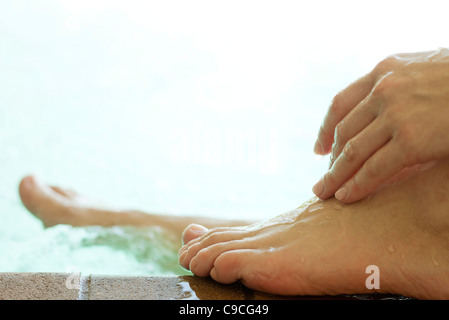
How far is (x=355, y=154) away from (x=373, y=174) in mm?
56

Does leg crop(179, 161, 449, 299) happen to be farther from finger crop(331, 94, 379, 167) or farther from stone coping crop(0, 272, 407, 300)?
finger crop(331, 94, 379, 167)

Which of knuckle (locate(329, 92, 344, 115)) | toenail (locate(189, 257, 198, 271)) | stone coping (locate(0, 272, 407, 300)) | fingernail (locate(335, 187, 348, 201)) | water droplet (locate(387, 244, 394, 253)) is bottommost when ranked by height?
stone coping (locate(0, 272, 407, 300))

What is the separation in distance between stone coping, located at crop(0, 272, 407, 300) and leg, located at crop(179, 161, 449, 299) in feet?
0.08

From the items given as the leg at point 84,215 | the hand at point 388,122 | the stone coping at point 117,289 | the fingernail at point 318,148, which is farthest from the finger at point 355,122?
the leg at point 84,215

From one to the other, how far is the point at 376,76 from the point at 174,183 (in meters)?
3.20

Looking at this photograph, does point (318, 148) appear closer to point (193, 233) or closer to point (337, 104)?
point (337, 104)

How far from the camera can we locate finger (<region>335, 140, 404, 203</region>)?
2.79ft

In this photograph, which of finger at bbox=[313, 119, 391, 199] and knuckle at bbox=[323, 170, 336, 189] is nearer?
finger at bbox=[313, 119, 391, 199]

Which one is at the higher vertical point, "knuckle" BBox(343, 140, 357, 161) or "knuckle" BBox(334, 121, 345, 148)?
"knuckle" BBox(334, 121, 345, 148)

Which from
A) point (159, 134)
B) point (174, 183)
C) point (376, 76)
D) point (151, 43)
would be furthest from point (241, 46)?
point (376, 76)

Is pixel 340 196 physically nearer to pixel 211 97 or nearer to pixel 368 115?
pixel 368 115

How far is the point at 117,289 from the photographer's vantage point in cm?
87

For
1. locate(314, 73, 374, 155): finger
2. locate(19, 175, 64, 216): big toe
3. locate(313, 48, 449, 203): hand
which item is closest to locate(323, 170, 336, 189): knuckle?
locate(313, 48, 449, 203): hand

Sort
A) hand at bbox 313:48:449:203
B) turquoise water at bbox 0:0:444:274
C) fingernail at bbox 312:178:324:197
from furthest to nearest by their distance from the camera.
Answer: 1. turquoise water at bbox 0:0:444:274
2. fingernail at bbox 312:178:324:197
3. hand at bbox 313:48:449:203
